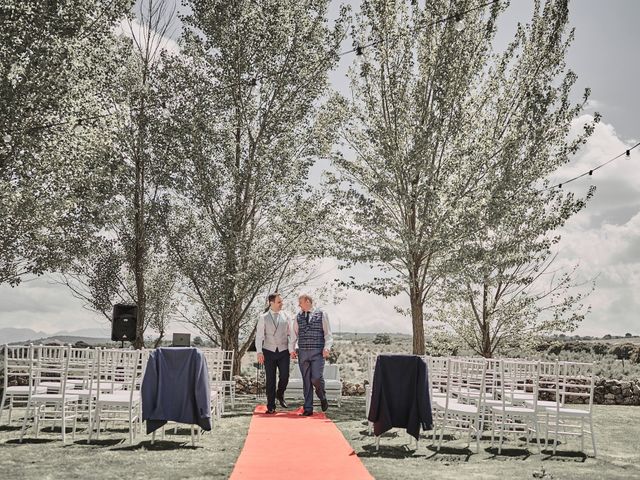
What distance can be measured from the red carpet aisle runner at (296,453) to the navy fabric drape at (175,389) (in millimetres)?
613

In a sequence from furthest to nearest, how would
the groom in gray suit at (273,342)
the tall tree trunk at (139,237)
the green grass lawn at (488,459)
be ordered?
the tall tree trunk at (139,237)
the groom in gray suit at (273,342)
the green grass lawn at (488,459)

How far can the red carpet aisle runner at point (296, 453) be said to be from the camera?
5301 mm

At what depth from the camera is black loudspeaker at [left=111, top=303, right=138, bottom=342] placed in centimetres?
1396

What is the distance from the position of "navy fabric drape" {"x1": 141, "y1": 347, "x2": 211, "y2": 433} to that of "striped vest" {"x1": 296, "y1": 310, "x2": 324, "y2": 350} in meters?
2.64

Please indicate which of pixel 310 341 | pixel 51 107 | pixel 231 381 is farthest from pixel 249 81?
pixel 310 341

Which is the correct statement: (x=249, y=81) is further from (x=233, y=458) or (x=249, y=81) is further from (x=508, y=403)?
(x=233, y=458)

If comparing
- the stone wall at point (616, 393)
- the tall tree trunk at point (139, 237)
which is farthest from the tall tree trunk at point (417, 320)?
the tall tree trunk at point (139, 237)

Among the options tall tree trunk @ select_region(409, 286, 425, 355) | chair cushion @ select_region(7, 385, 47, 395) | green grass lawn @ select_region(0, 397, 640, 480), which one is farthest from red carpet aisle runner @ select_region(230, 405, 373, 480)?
tall tree trunk @ select_region(409, 286, 425, 355)

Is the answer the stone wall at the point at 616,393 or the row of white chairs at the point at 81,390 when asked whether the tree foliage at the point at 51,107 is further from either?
the stone wall at the point at 616,393

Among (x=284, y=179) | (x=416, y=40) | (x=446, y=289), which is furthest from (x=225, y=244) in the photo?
(x=416, y=40)

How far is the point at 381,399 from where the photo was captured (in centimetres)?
698

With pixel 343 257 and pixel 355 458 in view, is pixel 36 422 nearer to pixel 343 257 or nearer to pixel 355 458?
pixel 355 458

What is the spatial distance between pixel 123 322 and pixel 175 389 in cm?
753

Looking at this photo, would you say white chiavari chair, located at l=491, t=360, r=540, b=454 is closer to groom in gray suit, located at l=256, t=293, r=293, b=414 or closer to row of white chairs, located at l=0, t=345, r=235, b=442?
groom in gray suit, located at l=256, t=293, r=293, b=414
